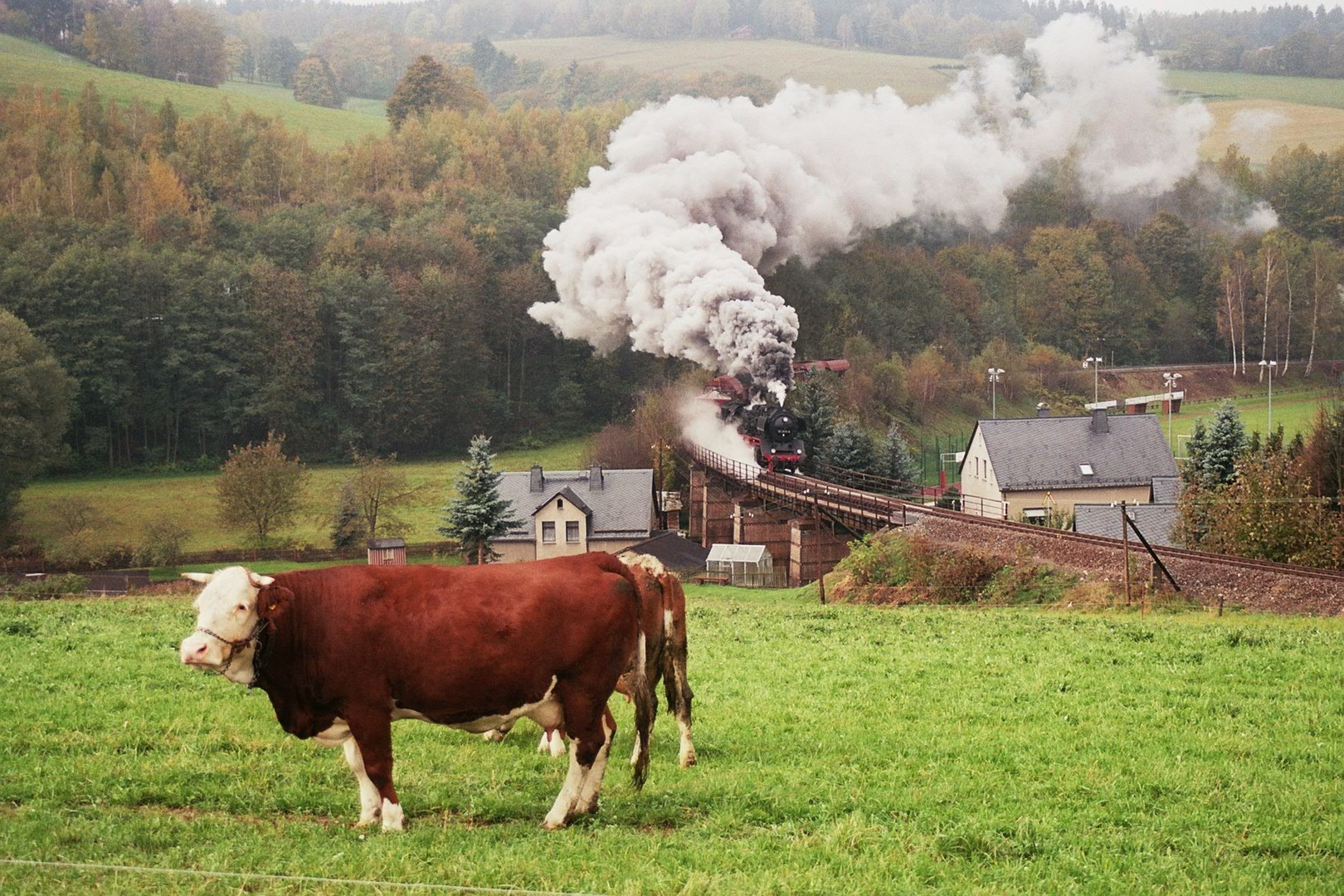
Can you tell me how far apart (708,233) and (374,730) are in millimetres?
64499

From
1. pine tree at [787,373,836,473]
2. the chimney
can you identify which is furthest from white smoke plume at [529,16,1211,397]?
the chimney

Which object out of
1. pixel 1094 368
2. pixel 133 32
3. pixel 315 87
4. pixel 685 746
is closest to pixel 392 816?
pixel 685 746

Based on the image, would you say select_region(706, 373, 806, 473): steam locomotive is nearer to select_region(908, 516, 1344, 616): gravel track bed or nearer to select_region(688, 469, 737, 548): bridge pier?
select_region(688, 469, 737, 548): bridge pier

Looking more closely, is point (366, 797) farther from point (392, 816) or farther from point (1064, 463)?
point (1064, 463)

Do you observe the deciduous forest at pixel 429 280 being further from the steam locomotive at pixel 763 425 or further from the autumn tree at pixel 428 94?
the steam locomotive at pixel 763 425

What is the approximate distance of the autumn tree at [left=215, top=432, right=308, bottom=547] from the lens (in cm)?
5844

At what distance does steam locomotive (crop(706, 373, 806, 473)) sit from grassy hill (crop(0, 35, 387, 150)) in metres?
71.3

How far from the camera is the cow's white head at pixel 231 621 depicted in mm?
9383

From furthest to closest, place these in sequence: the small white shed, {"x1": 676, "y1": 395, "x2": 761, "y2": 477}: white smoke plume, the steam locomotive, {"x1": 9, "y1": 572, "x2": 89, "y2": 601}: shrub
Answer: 1. {"x1": 676, "y1": 395, "x2": 761, "y2": 477}: white smoke plume
2. the steam locomotive
3. the small white shed
4. {"x1": 9, "y1": 572, "x2": 89, "y2": 601}: shrub

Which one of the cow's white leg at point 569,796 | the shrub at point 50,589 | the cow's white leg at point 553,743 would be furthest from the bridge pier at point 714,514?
the cow's white leg at point 569,796

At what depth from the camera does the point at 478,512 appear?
175 feet

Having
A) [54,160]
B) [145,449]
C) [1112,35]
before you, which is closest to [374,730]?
[145,449]

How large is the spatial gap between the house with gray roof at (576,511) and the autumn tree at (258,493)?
8740 mm

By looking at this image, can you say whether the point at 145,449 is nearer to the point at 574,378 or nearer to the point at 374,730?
the point at 574,378
